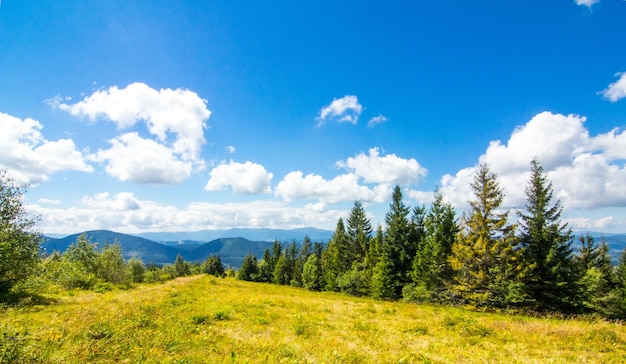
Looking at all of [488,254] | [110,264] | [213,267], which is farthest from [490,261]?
[213,267]

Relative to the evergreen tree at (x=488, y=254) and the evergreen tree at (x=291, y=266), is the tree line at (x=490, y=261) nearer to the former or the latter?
the evergreen tree at (x=488, y=254)

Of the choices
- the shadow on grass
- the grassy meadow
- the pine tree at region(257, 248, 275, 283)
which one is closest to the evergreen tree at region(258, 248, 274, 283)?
the pine tree at region(257, 248, 275, 283)

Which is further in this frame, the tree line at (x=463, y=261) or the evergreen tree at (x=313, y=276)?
the evergreen tree at (x=313, y=276)

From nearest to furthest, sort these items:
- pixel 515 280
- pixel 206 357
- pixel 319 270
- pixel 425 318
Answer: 1. pixel 206 357
2. pixel 425 318
3. pixel 515 280
4. pixel 319 270

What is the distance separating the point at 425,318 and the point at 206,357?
11.4 metres

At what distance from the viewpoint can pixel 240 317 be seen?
487 inches

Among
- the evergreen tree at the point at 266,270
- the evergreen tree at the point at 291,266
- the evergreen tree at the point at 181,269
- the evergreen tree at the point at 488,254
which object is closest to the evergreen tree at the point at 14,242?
the evergreen tree at the point at 488,254

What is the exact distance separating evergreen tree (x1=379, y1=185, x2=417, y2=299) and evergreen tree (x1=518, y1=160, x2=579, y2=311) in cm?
1559

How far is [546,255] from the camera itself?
92.3 feet

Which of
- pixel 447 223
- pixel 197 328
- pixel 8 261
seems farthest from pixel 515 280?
pixel 8 261

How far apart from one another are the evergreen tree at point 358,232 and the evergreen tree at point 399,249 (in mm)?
18019

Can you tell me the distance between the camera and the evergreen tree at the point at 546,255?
90.0ft

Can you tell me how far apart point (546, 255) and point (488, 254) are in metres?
7.96

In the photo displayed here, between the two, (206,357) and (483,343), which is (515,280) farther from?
(206,357)
